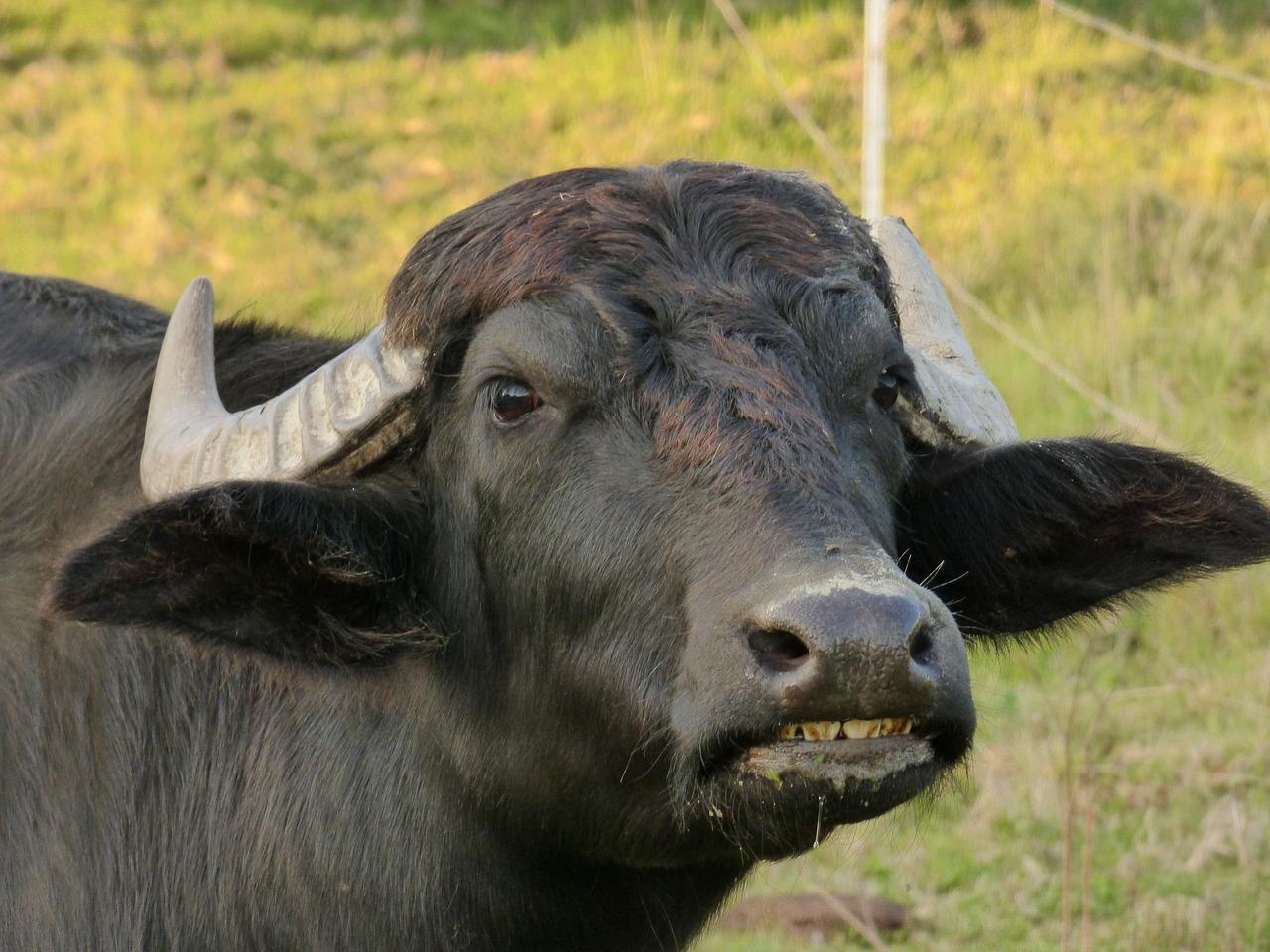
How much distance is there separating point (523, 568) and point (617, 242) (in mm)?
706

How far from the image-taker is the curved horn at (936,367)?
404cm

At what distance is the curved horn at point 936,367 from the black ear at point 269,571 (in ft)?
3.95

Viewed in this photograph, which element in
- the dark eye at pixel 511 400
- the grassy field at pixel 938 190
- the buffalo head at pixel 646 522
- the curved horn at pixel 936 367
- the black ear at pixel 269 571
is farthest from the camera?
the grassy field at pixel 938 190

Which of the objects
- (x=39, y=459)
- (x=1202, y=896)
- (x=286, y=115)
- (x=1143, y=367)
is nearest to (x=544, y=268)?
(x=39, y=459)

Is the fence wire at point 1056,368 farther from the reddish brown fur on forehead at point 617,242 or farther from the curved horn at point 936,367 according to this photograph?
the reddish brown fur on forehead at point 617,242

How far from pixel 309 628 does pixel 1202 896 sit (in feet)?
10.8

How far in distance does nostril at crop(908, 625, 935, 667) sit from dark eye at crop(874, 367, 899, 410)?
865mm

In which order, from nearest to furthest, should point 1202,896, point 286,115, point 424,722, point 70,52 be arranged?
point 424,722
point 1202,896
point 286,115
point 70,52

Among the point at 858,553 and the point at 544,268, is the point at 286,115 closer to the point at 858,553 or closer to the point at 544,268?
the point at 544,268

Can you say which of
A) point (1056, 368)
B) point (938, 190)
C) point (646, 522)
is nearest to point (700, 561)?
point (646, 522)

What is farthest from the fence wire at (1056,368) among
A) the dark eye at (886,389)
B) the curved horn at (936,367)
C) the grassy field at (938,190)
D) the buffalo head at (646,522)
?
the dark eye at (886,389)

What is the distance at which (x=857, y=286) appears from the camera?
3.65m

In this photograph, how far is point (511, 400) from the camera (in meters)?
3.51

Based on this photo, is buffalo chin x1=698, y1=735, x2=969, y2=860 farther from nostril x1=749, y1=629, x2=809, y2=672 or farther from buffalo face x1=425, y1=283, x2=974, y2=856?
nostril x1=749, y1=629, x2=809, y2=672
